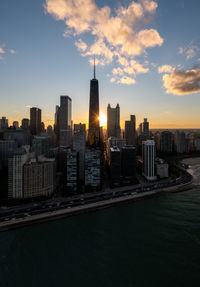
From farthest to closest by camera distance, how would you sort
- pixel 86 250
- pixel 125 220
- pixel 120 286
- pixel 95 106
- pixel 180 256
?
pixel 95 106, pixel 125 220, pixel 86 250, pixel 180 256, pixel 120 286

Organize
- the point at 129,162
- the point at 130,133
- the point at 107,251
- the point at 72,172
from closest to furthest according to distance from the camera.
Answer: the point at 107,251, the point at 72,172, the point at 129,162, the point at 130,133

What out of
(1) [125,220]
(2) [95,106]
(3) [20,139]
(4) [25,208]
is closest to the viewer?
(1) [125,220]

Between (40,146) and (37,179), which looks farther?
(40,146)

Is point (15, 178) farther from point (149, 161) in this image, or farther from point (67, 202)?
point (149, 161)

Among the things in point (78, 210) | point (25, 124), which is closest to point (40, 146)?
point (78, 210)

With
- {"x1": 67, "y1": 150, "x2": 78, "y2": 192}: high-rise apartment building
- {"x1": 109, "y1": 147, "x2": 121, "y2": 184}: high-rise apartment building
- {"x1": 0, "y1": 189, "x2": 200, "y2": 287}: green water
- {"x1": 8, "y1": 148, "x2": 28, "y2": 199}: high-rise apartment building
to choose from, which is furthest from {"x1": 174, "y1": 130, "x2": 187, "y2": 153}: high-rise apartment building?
{"x1": 8, "y1": 148, "x2": 28, "y2": 199}: high-rise apartment building

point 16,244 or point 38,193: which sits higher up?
point 38,193

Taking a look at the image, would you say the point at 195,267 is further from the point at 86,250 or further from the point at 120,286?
the point at 86,250

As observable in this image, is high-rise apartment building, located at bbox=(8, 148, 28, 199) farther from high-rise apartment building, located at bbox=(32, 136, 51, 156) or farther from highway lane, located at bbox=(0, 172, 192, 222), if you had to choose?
high-rise apartment building, located at bbox=(32, 136, 51, 156)

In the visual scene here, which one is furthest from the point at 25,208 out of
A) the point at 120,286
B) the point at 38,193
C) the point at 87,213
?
the point at 120,286
